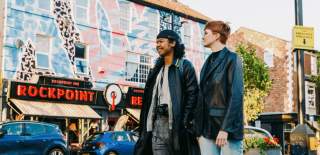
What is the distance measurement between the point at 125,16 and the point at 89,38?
328cm

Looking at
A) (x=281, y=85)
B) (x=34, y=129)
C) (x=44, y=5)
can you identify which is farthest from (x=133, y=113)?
(x=281, y=85)

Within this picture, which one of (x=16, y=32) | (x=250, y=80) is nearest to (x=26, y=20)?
(x=16, y=32)

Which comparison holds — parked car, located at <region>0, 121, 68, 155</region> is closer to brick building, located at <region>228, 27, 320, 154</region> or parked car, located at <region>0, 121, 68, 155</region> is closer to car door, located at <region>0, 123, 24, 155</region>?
car door, located at <region>0, 123, 24, 155</region>

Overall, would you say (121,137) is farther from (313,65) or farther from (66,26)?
(313,65)

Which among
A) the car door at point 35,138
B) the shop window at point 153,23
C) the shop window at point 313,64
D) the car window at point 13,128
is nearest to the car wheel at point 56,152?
the car door at point 35,138

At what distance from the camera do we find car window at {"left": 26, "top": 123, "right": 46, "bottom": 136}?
17.5m

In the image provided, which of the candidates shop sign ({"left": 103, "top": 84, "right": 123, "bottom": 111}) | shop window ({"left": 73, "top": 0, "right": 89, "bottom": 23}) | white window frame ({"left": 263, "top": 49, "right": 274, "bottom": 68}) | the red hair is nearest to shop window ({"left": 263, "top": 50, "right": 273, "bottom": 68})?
white window frame ({"left": 263, "top": 49, "right": 274, "bottom": 68})

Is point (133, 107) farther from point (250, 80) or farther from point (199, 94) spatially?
point (199, 94)

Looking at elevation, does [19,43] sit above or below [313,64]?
below

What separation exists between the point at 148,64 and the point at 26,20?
29.2ft

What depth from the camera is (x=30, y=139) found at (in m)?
17.4

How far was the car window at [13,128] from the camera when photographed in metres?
16.8

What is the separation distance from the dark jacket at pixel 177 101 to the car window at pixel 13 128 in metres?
12.1

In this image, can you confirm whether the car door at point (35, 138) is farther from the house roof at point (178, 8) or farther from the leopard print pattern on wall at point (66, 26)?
the house roof at point (178, 8)
